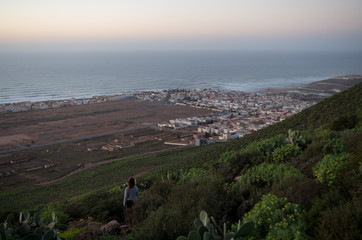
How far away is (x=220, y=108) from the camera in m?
47.7

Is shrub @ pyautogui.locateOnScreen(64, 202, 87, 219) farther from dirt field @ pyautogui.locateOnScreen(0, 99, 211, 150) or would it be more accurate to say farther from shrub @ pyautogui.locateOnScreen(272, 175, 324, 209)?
dirt field @ pyautogui.locateOnScreen(0, 99, 211, 150)

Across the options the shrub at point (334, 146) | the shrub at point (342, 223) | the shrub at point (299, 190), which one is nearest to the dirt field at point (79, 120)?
the shrub at point (334, 146)

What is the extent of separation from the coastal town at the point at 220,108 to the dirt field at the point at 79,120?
9.63ft

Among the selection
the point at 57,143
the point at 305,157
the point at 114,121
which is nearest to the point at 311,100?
the point at 114,121

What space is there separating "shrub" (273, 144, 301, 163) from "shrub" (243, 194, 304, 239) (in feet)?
10.8

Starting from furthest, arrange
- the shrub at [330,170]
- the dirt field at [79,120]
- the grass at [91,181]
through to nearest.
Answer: the dirt field at [79,120]
the grass at [91,181]
the shrub at [330,170]

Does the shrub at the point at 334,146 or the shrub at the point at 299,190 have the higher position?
the shrub at the point at 334,146

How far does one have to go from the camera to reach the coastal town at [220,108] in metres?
33.2

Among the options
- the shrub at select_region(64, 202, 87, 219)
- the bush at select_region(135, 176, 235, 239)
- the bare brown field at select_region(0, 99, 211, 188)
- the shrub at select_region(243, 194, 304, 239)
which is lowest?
the bare brown field at select_region(0, 99, 211, 188)

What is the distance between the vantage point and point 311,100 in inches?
1949

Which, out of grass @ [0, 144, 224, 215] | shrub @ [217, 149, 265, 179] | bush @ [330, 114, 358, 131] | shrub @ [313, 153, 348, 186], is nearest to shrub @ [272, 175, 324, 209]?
shrub @ [313, 153, 348, 186]

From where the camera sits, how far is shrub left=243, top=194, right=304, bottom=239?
342 cm

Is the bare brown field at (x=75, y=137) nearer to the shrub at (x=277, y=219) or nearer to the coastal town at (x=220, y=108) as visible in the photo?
the coastal town at (x=220, y=108)

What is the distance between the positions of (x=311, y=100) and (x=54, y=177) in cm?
4438
